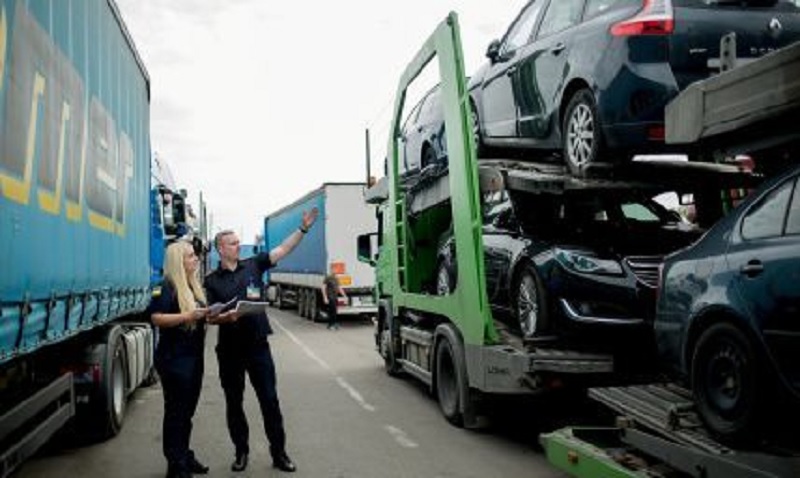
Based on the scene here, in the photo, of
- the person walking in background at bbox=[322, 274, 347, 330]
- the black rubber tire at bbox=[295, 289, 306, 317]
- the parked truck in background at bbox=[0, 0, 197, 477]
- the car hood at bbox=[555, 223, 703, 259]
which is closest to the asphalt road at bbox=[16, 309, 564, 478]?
the parked truck in background at bbox=[0, 0, 197, 477]

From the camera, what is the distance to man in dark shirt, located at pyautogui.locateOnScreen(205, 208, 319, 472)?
6.31 metres

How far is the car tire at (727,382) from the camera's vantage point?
403 centimetres

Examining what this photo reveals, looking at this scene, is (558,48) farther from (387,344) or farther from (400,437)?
(387,344)

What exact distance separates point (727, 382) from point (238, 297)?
3.55 meters

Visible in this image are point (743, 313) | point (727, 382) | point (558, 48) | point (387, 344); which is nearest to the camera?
point (743, 313)

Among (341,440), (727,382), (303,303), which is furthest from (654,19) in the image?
(303,303)

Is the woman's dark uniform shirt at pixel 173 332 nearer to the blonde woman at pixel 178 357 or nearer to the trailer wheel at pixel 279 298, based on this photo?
the blonde woman at pixel 178 357

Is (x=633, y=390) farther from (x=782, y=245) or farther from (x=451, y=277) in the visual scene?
(x=451, y=277)

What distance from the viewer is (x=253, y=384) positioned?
6363 mm

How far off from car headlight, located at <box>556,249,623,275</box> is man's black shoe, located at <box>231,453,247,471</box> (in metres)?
2.88

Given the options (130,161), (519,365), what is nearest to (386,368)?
(130,161)

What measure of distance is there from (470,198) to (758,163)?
2552 millimetres

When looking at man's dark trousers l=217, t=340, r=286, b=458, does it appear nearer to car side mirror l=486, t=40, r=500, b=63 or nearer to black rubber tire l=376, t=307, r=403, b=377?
car side mirror l=486, t=40, r=500, b=63

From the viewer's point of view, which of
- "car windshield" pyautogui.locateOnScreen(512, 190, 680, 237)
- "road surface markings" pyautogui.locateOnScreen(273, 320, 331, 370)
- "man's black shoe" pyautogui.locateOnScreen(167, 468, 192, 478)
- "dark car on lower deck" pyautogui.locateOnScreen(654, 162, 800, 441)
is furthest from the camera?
"road surface markings" pyautogui.locateOnScreen(273, 320, 331, 370)
